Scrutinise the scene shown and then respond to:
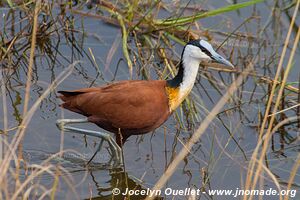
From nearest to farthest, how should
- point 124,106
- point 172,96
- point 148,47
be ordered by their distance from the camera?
point 124,106 < point 172,96 < point 148,47

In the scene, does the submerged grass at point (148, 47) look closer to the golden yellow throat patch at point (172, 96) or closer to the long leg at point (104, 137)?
the golden yellow throat patch at point (172, 96)

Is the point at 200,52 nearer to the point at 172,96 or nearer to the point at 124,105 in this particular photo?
the point at 172,96

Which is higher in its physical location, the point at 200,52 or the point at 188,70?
the point at 200,52

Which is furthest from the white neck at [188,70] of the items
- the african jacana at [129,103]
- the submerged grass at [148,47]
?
the submerged grass at [148,47]

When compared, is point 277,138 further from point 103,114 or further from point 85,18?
point 85,18

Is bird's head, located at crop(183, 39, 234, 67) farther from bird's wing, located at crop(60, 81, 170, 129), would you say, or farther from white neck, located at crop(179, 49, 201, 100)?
bird's wing, located at crop(60, 81, 170, 129)

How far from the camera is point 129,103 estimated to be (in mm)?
5500

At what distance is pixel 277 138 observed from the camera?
20.9 feet

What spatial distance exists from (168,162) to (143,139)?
455 millimetres

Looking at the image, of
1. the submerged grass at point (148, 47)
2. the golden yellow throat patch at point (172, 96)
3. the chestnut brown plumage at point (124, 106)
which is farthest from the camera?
the submerged grass at point (148, 47)

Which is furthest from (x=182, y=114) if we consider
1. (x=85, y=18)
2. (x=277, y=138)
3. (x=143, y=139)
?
(x=85, y=18)

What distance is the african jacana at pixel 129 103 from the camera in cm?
549

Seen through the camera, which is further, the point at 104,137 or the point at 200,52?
the point at 200,52

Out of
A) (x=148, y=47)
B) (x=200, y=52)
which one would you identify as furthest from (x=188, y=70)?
(x=148, y=47)
